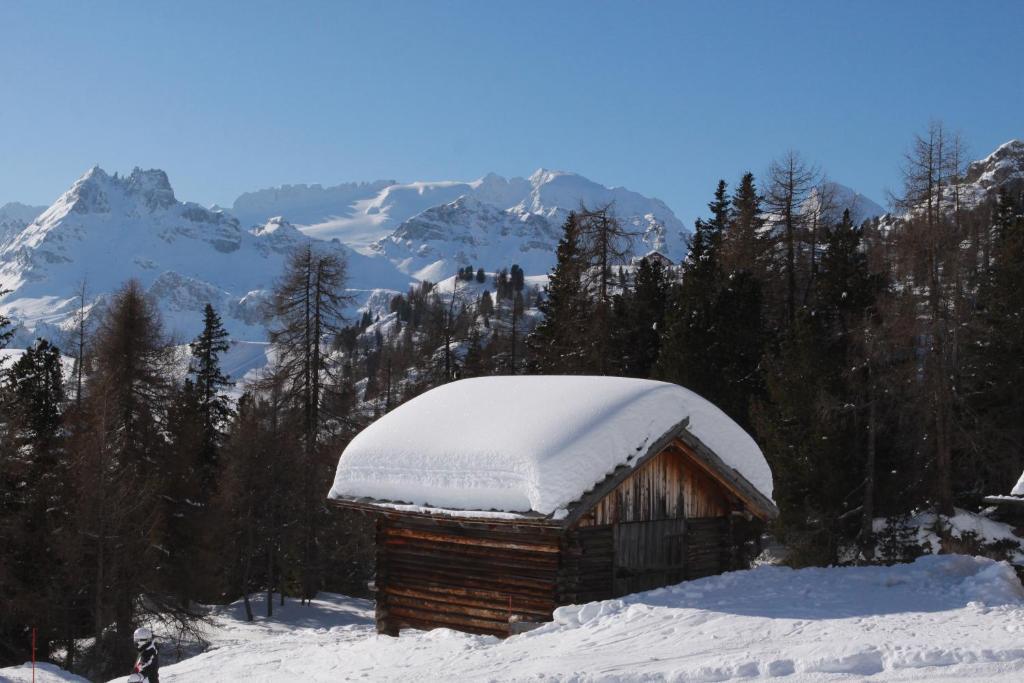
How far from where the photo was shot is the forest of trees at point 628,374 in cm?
2516

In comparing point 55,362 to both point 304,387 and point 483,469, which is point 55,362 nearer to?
point 304,387

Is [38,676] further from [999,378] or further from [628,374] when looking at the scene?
[999,378]

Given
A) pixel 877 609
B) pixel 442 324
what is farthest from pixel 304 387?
pixel 877 609

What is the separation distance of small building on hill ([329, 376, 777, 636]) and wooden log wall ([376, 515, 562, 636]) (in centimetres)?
3

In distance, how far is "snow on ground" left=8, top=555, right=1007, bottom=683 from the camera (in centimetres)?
1087

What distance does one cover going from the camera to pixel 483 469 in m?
15.3

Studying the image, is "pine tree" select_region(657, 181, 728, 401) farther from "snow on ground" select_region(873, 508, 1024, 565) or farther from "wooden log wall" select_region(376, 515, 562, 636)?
"wooden log wall" select_region(376, 515, 562, 636)

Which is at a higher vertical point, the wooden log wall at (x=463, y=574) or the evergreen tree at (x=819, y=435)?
the evergreen tree at (x=819, y=435)

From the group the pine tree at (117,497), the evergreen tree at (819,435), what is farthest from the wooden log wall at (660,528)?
the pine tree at (117,497)

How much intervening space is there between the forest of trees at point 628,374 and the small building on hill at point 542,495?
8623 millimetres

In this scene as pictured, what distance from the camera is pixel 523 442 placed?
15344mm

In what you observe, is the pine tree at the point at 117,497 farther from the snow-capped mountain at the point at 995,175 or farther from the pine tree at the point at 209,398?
the snow-capped mountain at the point at 995,175

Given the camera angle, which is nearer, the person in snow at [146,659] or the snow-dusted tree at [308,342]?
the person in snow at [146,659]

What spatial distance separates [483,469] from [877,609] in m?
6.50
